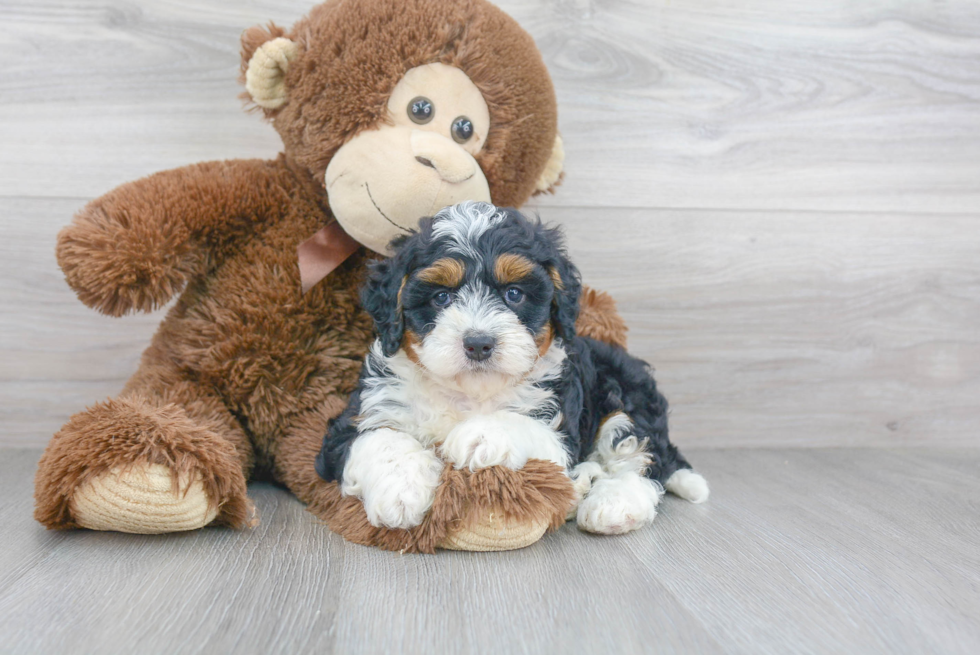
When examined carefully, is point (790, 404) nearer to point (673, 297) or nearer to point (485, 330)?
point (673, 297)

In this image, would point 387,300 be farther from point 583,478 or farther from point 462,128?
point 583,478

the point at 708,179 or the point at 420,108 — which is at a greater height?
the point at 420,108

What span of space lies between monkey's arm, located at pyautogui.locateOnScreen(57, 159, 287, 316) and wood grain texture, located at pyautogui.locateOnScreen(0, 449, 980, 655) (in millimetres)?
572

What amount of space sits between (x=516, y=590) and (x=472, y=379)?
0.44 m

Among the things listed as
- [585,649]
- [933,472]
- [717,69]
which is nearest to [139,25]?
[717,69]

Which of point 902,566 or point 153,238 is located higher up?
point 153,238

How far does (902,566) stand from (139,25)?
2617mm

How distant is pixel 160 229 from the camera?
1.86 metres

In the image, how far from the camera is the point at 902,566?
63.5 inches

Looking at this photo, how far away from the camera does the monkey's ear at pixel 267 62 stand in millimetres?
1890

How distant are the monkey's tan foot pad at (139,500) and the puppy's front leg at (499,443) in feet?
1.78

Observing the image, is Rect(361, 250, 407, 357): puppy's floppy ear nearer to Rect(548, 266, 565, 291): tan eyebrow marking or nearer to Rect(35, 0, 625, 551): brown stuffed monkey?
Rect(35, 0, 625, 551): brown stuffed monkey

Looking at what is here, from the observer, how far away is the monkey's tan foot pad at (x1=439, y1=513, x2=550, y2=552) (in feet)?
5.10

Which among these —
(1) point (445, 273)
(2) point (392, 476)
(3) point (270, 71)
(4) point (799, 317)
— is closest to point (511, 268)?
(1) point (445, 273)
